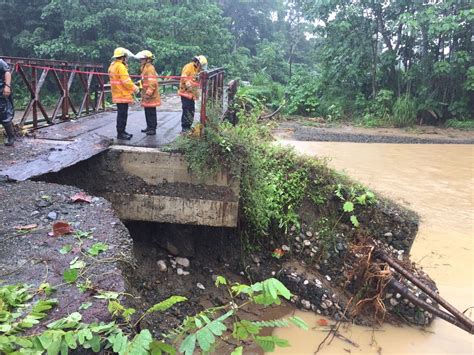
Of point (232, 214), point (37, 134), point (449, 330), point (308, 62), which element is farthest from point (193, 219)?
point (308, 62)

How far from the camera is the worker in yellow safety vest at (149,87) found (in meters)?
6.82

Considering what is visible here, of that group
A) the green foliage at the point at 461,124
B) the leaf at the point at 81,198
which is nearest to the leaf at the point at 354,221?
the leaf at the point at 81,198

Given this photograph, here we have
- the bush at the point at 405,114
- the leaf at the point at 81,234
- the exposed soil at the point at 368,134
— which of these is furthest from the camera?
the bush at the point at 405,114

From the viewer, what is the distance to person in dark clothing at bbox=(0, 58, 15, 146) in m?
6.23

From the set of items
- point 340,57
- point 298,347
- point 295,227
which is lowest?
point 298,347

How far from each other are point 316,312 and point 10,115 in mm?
4972

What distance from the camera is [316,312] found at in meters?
5.93

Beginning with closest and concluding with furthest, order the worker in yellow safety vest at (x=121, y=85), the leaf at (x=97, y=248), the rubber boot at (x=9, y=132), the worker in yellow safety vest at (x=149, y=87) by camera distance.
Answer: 1. the leaf at (x=97, y=248)
2. the rubber boot at (x=9, y=132)
3. the worker in yellow safety vest at (x=121, y=85)
4. the worker in yellow safety vest at (x=149, y=87)

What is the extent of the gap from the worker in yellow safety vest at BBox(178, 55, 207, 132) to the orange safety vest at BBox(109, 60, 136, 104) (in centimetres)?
77

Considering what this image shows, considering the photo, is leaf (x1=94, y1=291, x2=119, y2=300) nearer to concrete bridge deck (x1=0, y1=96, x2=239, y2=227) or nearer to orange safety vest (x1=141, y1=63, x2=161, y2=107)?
concrete bridge deck (x1=0, y1=96, x2=239, y2=227)

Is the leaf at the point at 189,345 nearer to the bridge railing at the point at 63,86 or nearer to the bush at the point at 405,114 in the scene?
the bridge railing at the point at 63,86

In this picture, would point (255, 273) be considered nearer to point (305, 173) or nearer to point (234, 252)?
point (234, 252)

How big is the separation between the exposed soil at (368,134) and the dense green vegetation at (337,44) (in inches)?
39.7

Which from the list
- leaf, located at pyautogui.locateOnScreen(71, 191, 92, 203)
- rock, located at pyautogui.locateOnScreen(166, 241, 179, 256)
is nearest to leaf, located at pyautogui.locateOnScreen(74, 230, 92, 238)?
leaf, located at pyautogui.locateOnScreen(71, 191, 92, 203)
